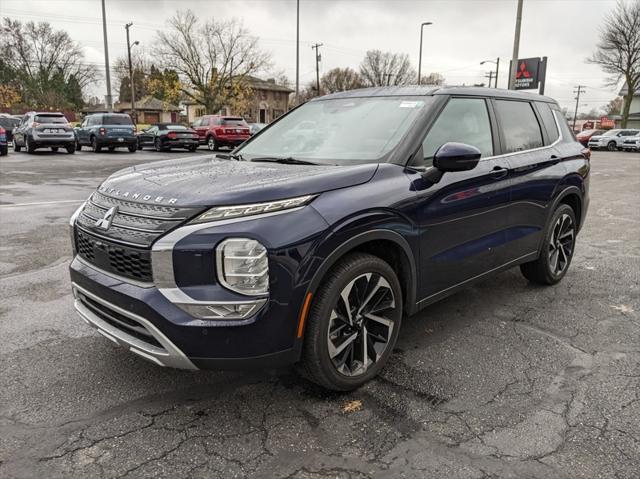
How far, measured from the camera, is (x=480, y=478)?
2260 mm

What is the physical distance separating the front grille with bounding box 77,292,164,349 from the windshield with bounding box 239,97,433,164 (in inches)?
58.1

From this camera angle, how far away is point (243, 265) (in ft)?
7.86

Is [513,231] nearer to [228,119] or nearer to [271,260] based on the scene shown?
[271,260]

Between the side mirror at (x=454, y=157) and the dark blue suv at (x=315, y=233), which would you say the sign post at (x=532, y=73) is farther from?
the side mirror at (x=454, y=157)

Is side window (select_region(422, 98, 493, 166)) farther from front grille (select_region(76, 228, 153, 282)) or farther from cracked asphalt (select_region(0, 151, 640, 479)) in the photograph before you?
front grille (select_region(76, 228, 153, 282))

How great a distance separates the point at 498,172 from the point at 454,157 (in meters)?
0.92

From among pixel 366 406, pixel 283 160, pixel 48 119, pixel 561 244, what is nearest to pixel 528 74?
pixel 48 119

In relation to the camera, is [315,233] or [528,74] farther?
[528,74]

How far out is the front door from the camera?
3260mm

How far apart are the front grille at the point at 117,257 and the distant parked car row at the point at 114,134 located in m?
20.8

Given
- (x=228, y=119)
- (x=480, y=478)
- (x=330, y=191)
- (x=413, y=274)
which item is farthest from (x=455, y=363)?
(x=228, y=119)

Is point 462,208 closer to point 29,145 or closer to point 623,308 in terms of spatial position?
point 623,308

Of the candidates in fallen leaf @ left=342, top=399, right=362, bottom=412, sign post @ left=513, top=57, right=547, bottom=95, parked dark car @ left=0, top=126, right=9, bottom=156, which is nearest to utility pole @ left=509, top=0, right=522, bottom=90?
sign post @ left=513, top=57, right=547, bottom=95

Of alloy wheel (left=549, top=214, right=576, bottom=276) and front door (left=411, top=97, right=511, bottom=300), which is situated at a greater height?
front door (left=411, top=97, right=511, bottom=300)
